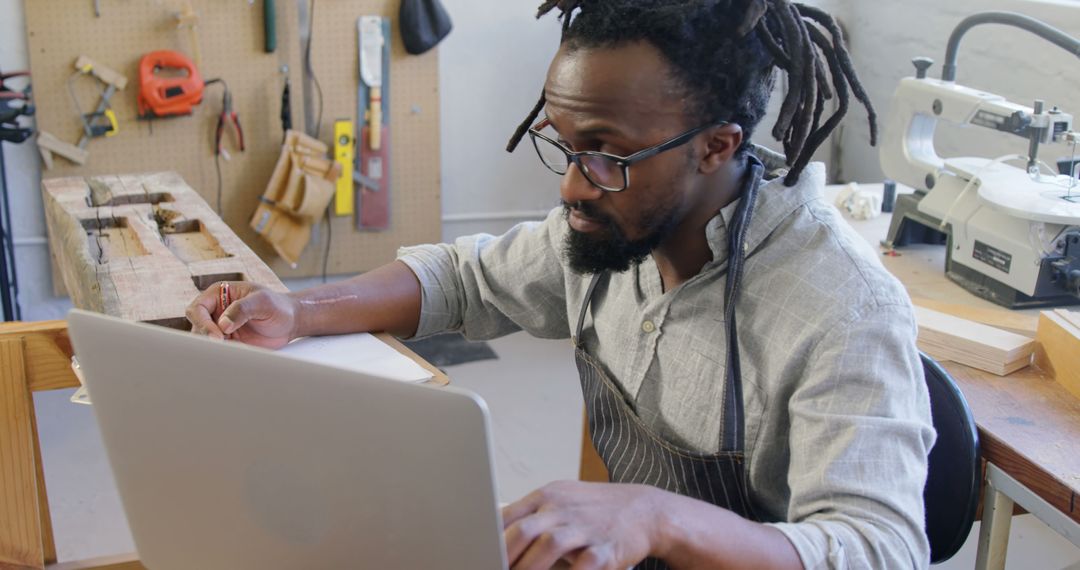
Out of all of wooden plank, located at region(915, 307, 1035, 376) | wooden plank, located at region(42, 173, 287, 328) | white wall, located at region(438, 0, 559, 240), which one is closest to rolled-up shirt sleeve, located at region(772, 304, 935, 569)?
wooden plank, located at region(915, 307, 1035, 376)

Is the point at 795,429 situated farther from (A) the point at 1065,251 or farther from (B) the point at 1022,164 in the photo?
(B) the point at 1022,164

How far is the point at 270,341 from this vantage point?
139cm

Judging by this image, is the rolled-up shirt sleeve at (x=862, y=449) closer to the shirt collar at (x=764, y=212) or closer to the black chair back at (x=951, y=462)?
the shirt collar at (x=764, y=212)

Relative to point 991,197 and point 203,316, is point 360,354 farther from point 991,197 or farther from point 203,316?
point 991,197

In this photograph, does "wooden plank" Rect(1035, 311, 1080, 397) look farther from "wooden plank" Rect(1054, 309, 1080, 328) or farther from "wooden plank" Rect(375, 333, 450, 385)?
"wooden plank" Rect(375, 333, 450, 385)

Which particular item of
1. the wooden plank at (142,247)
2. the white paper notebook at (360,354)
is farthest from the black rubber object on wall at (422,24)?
the white paper notebook at (360,354)

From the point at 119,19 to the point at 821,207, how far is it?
2.79 m

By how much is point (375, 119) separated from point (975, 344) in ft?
7.97

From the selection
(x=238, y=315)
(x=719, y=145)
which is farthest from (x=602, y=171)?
(x=238, y=315)

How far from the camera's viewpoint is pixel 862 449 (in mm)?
1026

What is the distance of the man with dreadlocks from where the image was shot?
995 mm

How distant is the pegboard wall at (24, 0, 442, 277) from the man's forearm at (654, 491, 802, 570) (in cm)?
292

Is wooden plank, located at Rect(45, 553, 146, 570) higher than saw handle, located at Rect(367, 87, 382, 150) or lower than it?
lower

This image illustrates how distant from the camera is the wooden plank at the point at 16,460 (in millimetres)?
1363
